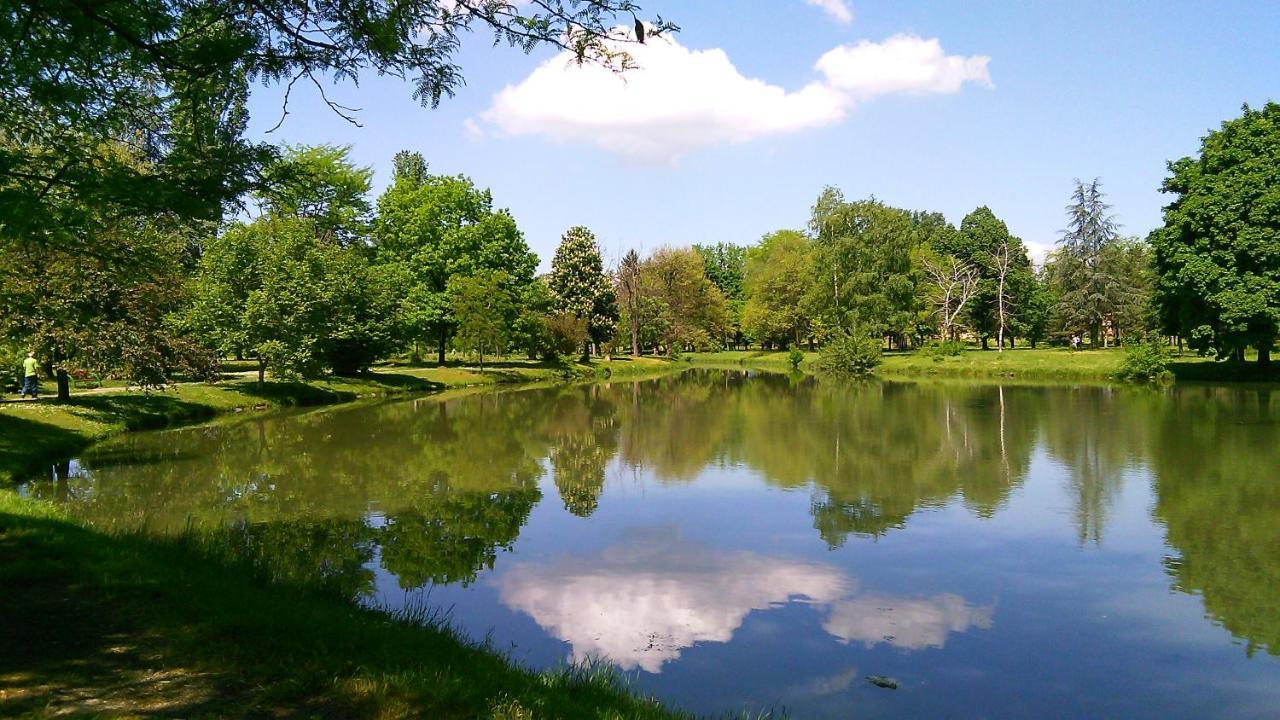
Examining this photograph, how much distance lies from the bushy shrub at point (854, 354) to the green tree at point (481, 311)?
23318 mm

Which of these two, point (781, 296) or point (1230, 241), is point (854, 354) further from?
point (781, 296)

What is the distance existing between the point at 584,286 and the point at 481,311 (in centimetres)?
1889

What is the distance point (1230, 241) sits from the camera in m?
38.4

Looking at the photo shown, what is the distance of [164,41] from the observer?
7094 millimetres

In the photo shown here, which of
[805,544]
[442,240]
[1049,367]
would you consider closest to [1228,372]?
[1049,367]

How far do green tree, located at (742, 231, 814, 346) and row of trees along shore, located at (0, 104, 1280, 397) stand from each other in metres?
A: 0.23

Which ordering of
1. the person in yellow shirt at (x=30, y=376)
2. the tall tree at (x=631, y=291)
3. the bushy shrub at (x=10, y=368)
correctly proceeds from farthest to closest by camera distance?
the tall tree at (x=631, y=291), the person in yellow shirt at (x=30, y=376), the bushy shrub at (x=10, y=368)

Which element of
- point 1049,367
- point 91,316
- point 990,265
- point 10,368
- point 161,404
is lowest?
point 161,404

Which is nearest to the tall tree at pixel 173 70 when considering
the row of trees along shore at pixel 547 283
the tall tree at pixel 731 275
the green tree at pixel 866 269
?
the row of trees along shore at pixel 547 283

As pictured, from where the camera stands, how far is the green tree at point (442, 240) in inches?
1999

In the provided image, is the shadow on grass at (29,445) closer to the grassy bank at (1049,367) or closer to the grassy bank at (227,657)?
the grassy bank at (227,657)

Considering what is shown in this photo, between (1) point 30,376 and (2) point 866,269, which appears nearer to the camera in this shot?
(1) point 30,376

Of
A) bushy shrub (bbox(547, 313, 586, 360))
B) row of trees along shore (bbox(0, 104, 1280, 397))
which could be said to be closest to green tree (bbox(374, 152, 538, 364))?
row of trees along shore (bbox(0, 104, 1280, 397))

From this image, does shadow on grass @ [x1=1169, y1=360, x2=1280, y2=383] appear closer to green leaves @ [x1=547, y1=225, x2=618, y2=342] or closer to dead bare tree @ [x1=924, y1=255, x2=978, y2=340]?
dead bare tree @ [x1=924, y1=255, x2=978, y2=340]
